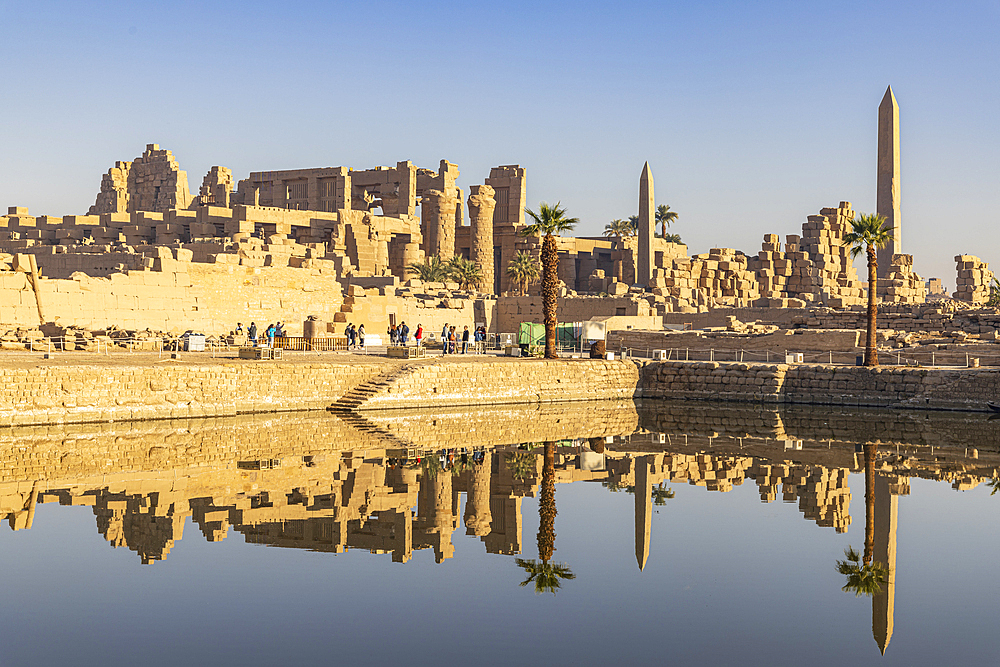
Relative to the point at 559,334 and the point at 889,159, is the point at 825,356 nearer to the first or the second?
the point at 559,334

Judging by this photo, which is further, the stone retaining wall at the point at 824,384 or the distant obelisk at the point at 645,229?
the distant obelisk at the point at 645,229

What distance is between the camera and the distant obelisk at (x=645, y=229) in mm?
57875

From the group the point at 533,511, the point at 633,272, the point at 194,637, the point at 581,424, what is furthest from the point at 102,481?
the point at 633,272

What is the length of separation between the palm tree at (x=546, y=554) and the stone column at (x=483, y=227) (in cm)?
4539

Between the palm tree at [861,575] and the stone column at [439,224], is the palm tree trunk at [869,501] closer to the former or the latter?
the palm tree at [861,575]

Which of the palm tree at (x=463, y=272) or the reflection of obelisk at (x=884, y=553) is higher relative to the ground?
the palm tree at (x=463, y=272)

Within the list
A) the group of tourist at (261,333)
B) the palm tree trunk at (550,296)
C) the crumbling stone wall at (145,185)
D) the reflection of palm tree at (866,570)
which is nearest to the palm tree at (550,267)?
the palm tree trunk at (550,296)

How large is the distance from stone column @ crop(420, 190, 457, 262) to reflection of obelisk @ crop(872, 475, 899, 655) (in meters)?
46.7

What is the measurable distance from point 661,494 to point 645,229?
4347 cm

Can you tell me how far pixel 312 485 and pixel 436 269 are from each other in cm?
4219

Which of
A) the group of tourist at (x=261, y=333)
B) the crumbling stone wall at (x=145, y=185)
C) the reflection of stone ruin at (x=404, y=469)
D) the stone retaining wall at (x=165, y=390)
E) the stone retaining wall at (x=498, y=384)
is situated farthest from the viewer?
the crumbling stone wall at (x=145, y=185)

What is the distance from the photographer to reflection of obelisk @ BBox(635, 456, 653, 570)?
12728 mm

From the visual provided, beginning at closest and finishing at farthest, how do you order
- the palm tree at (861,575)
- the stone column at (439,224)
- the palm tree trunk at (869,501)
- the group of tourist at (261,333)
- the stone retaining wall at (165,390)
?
1. the palm tree at (861,575)
2. the palm tree trunk at (869,501)
3. the stone retaining wall at (165,390)
4. the group of tourist at (261,333)
5. the stone column at (439,224)

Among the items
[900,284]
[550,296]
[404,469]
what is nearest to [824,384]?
[550,296]
